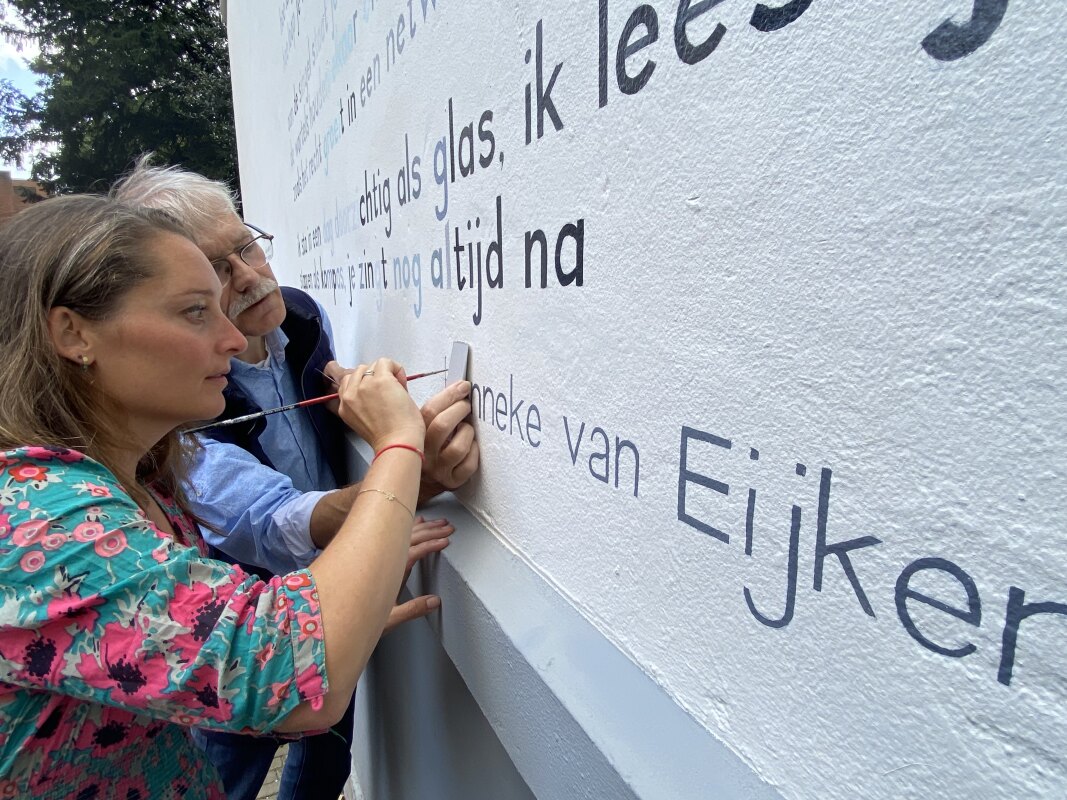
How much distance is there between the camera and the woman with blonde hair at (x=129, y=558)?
29.7 inches

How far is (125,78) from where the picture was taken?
61.2 feet

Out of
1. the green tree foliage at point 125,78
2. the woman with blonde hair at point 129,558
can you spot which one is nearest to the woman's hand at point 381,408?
the woman with blonde hair at point 129,558

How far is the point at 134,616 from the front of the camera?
29.7 inches

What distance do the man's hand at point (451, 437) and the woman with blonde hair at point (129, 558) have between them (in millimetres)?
85

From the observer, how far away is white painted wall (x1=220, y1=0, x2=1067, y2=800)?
41 cm

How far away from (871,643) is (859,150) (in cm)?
40

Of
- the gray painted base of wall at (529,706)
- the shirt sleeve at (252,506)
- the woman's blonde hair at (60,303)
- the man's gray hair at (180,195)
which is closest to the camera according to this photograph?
the gray painted base of wall at (529,706)

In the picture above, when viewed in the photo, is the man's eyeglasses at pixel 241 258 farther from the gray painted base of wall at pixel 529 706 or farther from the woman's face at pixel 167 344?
the gray painted base of wall at pixel 529 706

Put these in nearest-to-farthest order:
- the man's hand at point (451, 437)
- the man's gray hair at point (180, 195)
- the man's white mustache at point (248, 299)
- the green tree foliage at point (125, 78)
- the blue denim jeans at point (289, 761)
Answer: the man's hand at point (451, 437)
the man's gray hair at point (180, 195)
the man's white mustache at point (248, 299)
the blue denim jeans at point (289, 761)
the green tree foliage at point (125, 78)

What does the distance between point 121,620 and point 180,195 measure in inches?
48.4

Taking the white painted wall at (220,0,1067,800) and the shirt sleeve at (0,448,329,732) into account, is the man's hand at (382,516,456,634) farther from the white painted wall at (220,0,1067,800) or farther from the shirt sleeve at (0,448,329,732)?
the shirt sleeve at (0,448,329,732)

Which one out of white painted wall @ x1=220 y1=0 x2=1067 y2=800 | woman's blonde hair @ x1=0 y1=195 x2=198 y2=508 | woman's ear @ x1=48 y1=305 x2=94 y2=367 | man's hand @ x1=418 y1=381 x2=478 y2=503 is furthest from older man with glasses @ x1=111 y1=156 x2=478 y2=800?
white painted wall @ x1=220 y1=0 x2=1067 y2=800

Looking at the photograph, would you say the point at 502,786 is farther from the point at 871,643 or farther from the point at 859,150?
the point at 859,150

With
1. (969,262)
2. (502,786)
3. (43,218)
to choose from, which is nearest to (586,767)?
(502,786)
